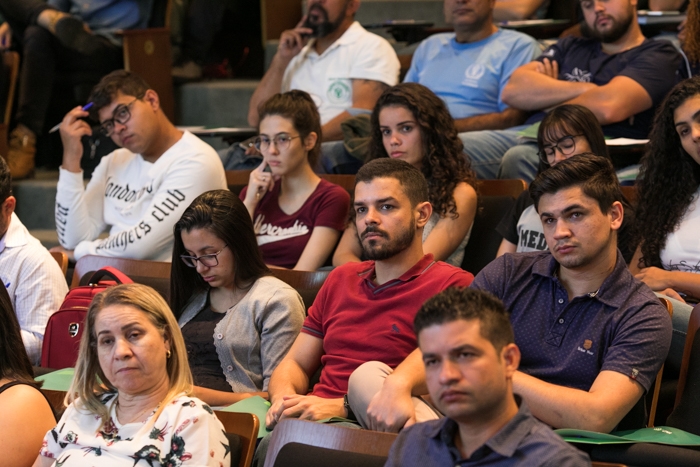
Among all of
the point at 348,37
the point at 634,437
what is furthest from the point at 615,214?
the point at 348,37

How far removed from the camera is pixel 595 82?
366 cm

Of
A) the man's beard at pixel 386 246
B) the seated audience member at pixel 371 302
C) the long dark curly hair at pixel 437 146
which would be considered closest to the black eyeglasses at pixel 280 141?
the long dark curly hair at pixel 437 146

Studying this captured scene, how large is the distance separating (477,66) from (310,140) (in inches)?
40.9

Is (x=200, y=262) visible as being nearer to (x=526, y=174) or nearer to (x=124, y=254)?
(x=124, y=254)

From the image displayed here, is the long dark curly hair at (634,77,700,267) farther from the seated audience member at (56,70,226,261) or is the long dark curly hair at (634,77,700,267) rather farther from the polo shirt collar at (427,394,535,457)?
the seated audience member at (56,70,226,261)

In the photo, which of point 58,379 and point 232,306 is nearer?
point 58,379

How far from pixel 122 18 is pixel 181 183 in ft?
6.69

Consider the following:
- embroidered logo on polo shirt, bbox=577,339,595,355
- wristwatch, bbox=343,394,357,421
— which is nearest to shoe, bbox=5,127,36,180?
wristwatch, bbox=343,394,357,421

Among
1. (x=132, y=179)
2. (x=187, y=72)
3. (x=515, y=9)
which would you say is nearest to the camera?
(x=132, y=179)

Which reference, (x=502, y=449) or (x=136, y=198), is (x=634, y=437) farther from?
(x=136, y=198)

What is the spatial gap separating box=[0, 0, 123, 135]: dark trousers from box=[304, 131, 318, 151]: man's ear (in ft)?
6.65

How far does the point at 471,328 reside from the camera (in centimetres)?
149

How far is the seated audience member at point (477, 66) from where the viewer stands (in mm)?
3955

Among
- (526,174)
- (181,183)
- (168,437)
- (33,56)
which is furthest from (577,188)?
(33,56)
